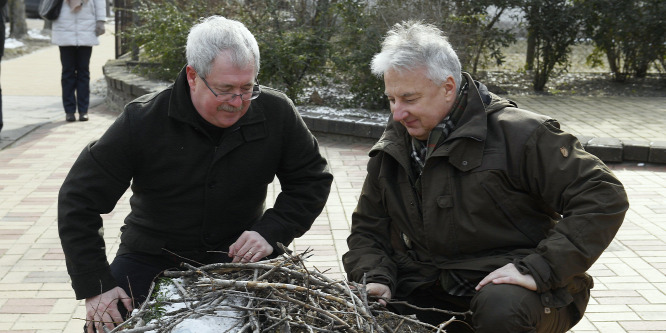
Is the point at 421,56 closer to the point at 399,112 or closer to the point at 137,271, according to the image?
the point at 399,112

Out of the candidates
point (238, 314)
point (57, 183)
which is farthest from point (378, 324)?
point (57, 183)

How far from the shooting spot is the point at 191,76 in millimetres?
3311

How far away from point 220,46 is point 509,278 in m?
1.34

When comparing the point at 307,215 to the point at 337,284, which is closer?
the point at 337,284

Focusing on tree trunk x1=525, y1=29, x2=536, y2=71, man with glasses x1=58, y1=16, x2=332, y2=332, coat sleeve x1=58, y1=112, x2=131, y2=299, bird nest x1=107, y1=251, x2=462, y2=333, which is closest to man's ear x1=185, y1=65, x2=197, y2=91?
man with glasses x1=58, y1=16, x2=332, y2=332

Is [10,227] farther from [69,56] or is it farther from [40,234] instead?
[69,56]

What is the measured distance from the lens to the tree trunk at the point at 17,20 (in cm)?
2089

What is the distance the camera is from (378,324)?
2553 millimetres

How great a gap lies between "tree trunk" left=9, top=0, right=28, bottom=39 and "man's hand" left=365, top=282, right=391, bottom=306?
19.7 metres

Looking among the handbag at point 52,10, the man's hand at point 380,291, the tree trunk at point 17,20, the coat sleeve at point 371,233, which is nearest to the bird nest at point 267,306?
the man's hand at point 380,291

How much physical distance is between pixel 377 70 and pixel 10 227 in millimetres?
3526

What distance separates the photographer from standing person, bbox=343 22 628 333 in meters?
2.88

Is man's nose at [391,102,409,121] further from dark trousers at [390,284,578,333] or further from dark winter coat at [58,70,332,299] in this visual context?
dark trousers at [390,284,578,333]

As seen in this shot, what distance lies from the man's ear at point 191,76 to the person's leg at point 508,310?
53.1 inches
